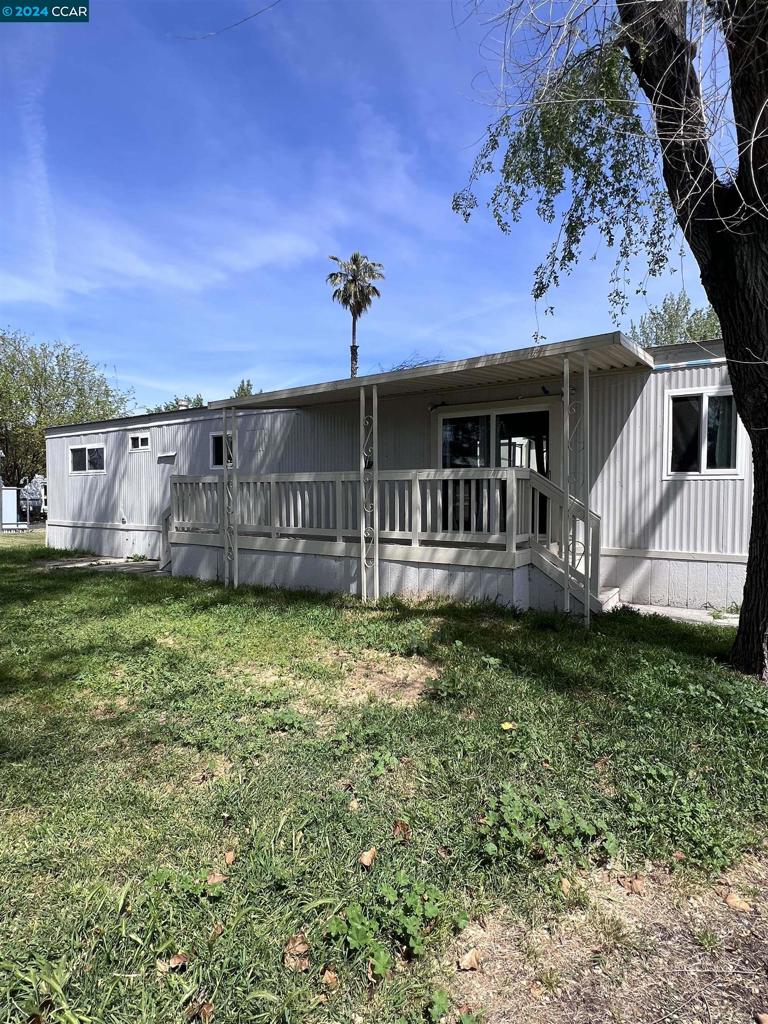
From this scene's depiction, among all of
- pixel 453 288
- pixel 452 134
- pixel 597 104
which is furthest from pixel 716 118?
pixel 453 288

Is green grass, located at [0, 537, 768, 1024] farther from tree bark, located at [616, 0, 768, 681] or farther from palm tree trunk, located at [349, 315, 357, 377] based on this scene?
palm tree trunk, located at [349, 315, 357, 377]

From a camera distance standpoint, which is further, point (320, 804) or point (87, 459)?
point (87, 459)

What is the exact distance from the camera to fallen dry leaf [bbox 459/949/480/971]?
1.76 m

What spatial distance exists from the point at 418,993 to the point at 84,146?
10.2 metres

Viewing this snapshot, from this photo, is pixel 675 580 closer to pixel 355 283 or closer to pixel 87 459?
pixel 87 459

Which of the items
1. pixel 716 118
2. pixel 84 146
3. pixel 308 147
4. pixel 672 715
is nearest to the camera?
pixel 672 715

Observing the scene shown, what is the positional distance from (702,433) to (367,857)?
6.28 m

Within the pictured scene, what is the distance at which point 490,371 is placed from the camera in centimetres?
675

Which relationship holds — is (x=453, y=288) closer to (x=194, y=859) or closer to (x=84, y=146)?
(x=84, y=146)

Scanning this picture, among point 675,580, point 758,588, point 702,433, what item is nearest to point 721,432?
point 702,433

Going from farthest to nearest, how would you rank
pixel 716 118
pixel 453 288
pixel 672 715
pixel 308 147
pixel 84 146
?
pixel 453 288
pixel 308 147
pixel 84 146
pixel 716 118
pixel 672 715

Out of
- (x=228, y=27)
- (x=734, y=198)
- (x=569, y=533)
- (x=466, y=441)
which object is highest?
(x=228, y=27)

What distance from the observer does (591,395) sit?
7.30 m

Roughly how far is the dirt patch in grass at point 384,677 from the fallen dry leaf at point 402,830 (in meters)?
1.42
